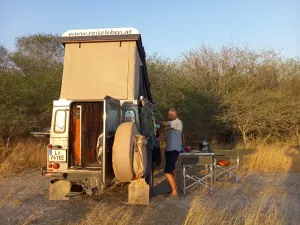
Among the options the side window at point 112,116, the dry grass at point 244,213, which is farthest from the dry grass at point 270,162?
the side window at point 112,116

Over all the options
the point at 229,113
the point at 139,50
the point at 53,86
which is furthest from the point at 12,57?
the point at 229,113

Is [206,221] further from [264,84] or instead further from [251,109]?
[264,84]

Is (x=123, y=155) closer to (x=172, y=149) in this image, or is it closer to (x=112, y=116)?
(x=112, y=116)

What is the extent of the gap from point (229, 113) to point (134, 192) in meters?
8.84

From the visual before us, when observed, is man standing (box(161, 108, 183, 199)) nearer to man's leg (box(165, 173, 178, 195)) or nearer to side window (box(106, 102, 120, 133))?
man's leg (box(165, 173, 178, 195))

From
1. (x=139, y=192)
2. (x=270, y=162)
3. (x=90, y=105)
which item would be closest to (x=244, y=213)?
(x=139, y=192)

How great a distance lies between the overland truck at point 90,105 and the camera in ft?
19.7

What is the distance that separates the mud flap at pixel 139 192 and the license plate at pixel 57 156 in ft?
4.27

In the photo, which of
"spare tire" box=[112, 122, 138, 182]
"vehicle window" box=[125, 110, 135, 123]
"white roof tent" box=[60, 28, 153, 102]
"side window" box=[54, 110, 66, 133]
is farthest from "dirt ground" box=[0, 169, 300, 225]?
"white roof tent" box=[60, 28, 153, 102]

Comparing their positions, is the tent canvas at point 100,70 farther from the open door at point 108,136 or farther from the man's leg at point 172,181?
the man's leg at point 172,181

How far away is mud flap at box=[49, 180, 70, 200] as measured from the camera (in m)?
6.57

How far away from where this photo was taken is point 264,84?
621 inches

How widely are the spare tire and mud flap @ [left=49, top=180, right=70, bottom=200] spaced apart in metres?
1.85

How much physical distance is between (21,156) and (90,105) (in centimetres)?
453
